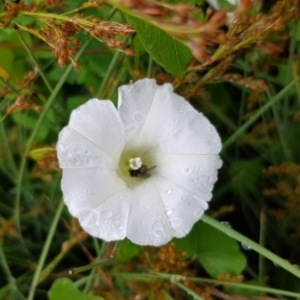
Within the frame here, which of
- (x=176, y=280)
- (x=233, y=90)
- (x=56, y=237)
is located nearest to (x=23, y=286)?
(x=56, y=237)

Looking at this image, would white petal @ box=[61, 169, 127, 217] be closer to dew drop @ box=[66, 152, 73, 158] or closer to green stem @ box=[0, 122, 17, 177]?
dew drop @ box=[66, 152, 73, 158]

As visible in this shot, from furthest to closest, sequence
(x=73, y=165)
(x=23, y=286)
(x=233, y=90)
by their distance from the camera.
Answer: (x=233, y=90) < (x=23, y=286) < (x=73, y=165)

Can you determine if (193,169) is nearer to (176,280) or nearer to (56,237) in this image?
(176,280)

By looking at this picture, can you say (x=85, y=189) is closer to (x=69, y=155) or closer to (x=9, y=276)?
(x=69, y=155)

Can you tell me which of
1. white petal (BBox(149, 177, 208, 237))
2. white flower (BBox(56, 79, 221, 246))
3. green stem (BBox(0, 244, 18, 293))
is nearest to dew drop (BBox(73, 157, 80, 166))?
white flower (BBox(56, 79, 221, 246))

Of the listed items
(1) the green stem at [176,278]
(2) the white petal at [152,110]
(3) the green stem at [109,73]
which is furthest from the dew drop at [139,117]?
(1) the green stem at [176,278]

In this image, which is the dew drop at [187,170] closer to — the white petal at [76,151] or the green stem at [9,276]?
the white petal at [76,151]

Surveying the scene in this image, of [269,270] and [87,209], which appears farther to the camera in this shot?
[269,270]
